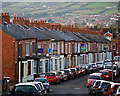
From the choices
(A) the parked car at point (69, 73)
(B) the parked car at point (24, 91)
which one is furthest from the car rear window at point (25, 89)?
(A) the parked car at point (69, 73)

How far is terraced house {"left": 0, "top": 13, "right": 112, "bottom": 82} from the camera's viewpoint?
49000mm

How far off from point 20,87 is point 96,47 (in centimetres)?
7953

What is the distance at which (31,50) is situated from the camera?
56.3 metres

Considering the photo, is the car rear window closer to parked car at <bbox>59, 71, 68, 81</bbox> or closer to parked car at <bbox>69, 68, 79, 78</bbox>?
parked car at <bbox>59, 71, 68, 81</bbox>

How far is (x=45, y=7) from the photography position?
18025 centimetres

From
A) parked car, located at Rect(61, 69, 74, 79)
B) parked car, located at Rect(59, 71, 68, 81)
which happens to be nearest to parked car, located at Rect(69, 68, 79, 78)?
parked car, located at Rect(61, 69, 74, 79)

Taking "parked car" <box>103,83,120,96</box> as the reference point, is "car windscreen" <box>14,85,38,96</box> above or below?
above

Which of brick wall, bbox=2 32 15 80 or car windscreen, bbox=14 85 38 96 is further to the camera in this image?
brick wall, bbox=2 32 15 80

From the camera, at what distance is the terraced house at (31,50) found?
4900 cm

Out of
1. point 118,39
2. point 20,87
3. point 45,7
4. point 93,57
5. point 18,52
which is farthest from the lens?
point 45,7

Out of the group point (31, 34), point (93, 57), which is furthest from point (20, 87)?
point (93, 57)

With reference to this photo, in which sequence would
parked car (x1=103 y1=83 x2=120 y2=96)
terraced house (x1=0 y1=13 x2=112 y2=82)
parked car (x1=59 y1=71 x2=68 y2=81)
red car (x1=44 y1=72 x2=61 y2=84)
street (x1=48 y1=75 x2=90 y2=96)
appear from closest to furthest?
parked car (x1=103 y1=83 x2=120 y2=96) → street (x1=48 y1=75 x2=90 y2=96) → red car (x1=44 y1=72 x2=61 y2=84) → terraced house (x1=0 y1=13 x2=112 y2=82) → parked car (x1=59 y1=71 x2=68 y2=81)

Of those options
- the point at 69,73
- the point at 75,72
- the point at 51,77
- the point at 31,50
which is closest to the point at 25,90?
the point at 51,77

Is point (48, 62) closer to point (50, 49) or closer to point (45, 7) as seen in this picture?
point (50, 49)
